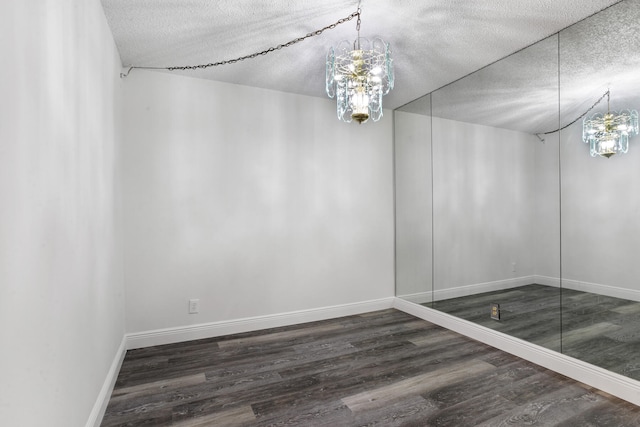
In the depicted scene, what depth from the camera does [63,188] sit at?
A: 4.45ft

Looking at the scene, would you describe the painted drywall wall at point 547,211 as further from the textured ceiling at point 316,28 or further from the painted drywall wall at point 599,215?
the textured ceiling at point 316,28

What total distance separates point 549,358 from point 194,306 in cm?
300

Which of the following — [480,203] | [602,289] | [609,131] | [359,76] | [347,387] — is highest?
[359,76]

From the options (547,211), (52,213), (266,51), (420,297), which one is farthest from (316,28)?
(420,297)

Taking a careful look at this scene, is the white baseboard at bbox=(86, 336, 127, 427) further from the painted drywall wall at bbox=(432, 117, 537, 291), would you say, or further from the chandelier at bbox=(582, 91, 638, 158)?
the chandelier at bbox=(582, 91, 638, 158)

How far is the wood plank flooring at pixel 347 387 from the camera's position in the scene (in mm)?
1909

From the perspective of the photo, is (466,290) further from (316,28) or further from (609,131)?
(316,28)

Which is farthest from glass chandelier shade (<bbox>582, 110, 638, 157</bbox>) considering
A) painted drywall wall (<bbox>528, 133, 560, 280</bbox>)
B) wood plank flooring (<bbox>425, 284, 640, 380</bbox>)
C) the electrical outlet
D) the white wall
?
the electrical outlet

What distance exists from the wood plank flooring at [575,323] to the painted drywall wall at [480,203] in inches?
8.7

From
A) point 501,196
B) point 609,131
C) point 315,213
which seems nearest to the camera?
point 609,131

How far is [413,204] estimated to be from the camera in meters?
3.82

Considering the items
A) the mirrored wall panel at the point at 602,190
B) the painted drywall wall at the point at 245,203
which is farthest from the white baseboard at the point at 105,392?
the mirrored wall panel at the point at 602,190

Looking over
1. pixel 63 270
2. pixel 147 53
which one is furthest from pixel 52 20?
pixel 147 53

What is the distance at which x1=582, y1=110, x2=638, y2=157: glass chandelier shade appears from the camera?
204cm
